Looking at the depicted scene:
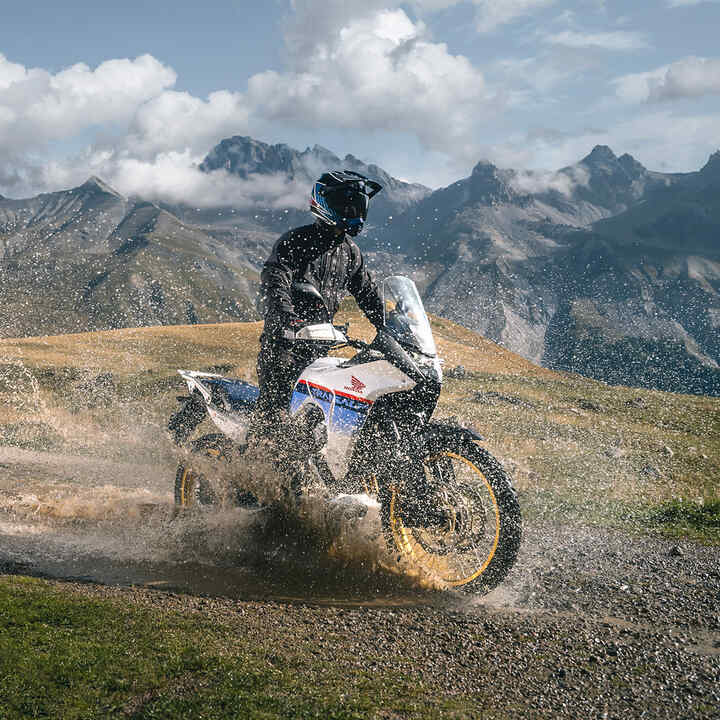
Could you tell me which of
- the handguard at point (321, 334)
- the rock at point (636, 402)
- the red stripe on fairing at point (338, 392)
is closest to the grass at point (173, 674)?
the red stripe on fairing at point (338, 392)

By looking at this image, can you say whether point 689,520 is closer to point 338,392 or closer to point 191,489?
point 338,392

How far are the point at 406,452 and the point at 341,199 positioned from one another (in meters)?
2.79

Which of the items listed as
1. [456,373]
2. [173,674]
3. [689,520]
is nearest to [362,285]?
[173,674]

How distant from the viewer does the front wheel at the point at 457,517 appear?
5656mm

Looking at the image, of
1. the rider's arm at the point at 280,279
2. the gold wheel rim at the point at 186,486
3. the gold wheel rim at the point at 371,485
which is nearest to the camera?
the gold wheel rim at the point at 371,485

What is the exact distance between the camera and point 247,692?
12.2 feet

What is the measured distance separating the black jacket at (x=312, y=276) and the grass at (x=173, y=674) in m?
3.20

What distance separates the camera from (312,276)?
23.0 feet

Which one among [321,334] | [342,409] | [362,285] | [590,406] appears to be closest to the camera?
[321,334]

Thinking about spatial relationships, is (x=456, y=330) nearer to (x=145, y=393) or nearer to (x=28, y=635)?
(x=145, y=393)

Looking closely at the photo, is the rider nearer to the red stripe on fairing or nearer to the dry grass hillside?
the red stripe on fairing

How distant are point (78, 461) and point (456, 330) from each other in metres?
36.2

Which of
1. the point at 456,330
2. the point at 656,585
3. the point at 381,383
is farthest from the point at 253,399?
the point at 456,330

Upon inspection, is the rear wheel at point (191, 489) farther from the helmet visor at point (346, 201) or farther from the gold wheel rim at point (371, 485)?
the helmet visor at point (346, 201)
